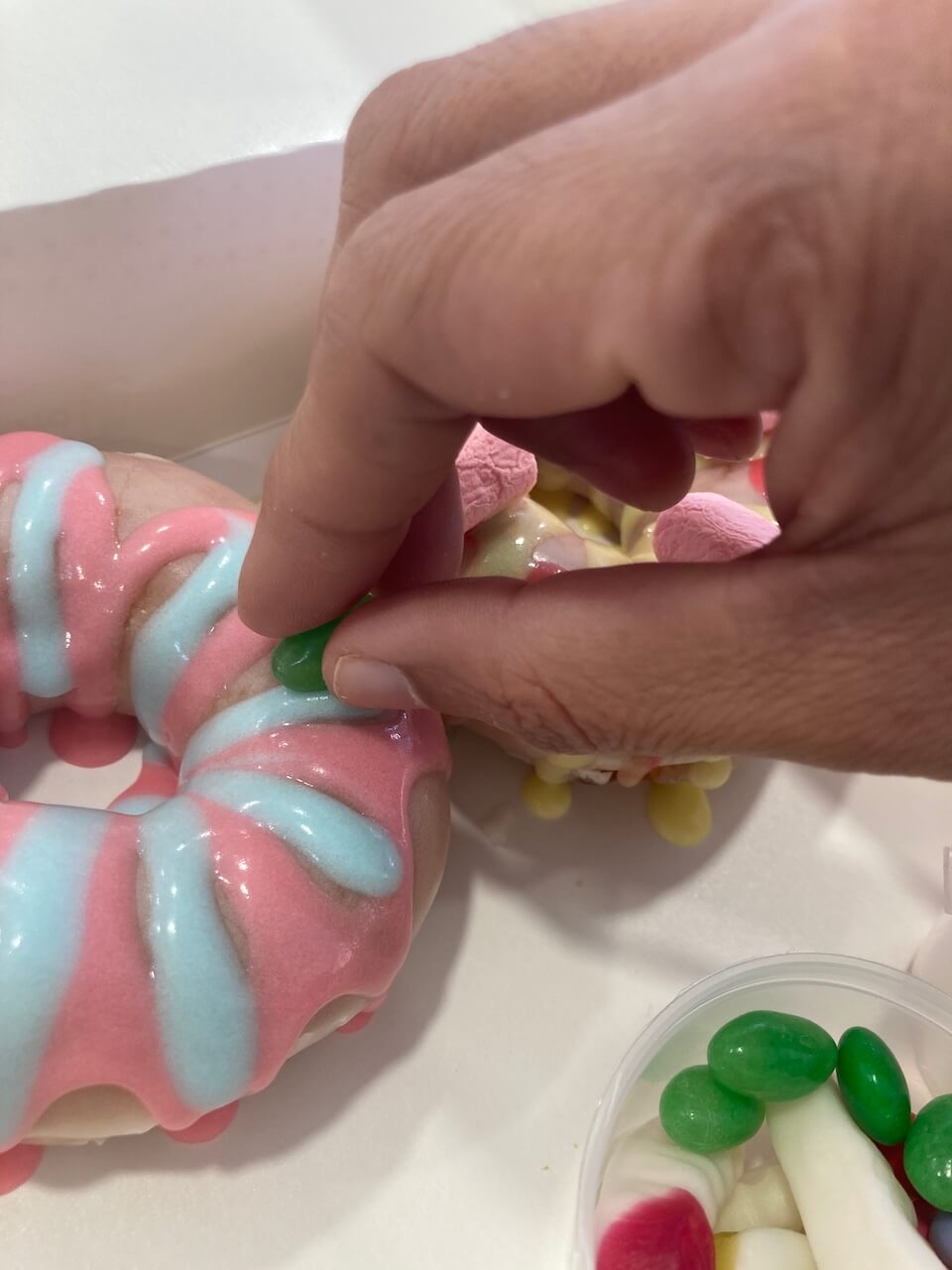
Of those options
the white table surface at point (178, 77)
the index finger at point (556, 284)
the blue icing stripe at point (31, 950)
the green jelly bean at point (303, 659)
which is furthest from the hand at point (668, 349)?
the white table surface at point (178, 77)

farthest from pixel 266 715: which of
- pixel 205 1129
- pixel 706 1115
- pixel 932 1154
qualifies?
pixel 932 1154

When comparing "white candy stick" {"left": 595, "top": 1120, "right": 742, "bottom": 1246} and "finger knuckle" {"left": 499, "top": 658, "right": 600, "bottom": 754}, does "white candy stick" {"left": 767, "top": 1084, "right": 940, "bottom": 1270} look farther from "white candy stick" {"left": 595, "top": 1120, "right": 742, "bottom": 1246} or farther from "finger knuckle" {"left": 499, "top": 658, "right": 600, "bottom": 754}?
"finger knuckle" {"left": 499, "top": 658, "right": 600, "bottom": 754}

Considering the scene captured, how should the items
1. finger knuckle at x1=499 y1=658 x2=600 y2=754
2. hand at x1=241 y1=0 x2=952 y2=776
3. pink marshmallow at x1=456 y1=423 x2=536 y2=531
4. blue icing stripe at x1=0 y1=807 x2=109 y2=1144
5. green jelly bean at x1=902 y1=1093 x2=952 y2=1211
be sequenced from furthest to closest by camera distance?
pink marshmallow at x1=456 y1=423 x2=536 y2=531
green jelly bean at x1=902 y1=1093 x2=952 y2=1211
blue icing stripe at x1=0 y1=807 x2=109 y2=1144
finger knuckle at x1=499 y1=658 x2=600 y2=754
hand at x1=241 y1=0 x2=952 y2=776

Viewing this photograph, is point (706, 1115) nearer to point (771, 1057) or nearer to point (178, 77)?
point (771, 1057)

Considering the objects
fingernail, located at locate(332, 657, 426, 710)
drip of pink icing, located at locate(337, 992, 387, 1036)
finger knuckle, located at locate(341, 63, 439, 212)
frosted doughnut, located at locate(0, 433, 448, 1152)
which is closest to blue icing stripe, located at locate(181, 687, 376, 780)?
frosted doughnut, located at locate(0, 433, 448, 1152)

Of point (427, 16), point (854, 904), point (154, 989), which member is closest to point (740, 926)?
point (854, 904)

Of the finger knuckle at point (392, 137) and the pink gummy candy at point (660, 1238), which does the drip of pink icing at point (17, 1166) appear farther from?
the finger knuckle at point (392, 137)
